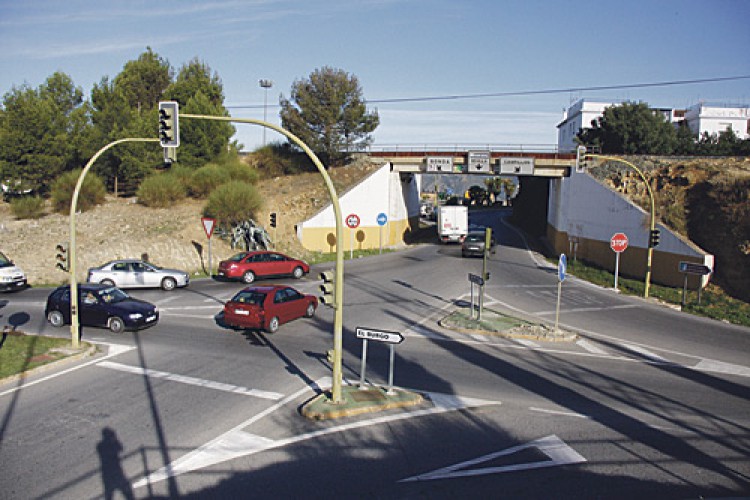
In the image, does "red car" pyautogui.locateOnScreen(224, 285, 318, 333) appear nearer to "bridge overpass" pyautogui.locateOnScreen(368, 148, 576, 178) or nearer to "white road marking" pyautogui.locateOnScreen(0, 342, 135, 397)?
"white road marking" pyautogui.locateOnScreen(0, 342, 135, 397)

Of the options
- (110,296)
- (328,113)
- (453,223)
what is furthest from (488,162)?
(110,296)

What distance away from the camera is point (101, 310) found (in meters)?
16.7

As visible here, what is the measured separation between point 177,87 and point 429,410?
4628cm

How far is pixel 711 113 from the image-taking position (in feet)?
244

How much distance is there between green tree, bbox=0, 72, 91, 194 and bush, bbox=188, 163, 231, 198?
1097 cm

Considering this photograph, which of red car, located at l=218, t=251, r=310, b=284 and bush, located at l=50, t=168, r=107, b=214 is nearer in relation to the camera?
red car, located at l=218, t=251, r=310, b=284

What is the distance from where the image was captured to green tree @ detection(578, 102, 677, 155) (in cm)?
4919

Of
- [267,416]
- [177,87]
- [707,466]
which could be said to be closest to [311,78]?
[177,87]

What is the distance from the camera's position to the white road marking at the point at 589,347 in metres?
15.7

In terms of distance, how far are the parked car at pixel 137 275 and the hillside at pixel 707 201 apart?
2428 centimetres

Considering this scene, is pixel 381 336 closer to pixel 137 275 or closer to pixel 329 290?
pixel 329 290

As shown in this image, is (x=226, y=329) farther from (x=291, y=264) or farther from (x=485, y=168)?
(x=485, y=168)

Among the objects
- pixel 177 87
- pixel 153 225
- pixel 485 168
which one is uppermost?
pixel 177 87

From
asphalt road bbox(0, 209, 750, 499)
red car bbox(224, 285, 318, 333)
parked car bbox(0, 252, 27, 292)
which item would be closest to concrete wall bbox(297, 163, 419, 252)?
parked car bbox(0, 252, 27, 292)
